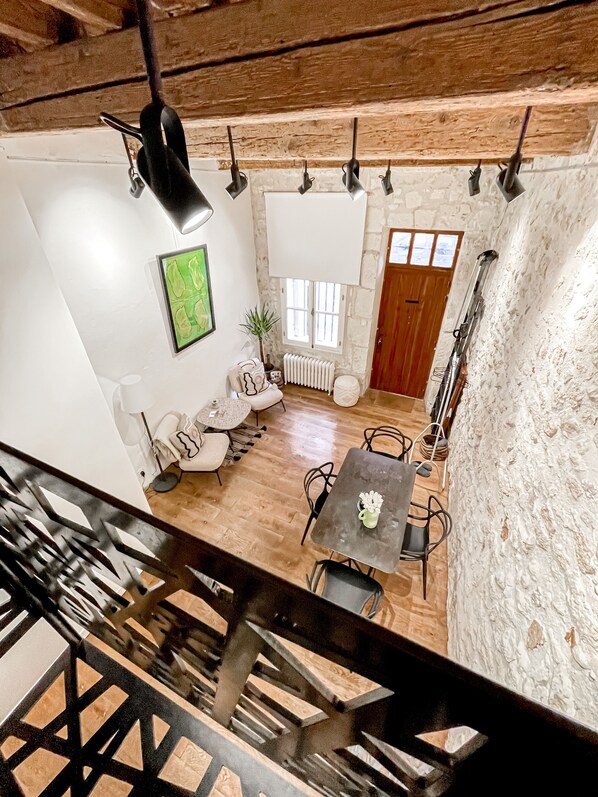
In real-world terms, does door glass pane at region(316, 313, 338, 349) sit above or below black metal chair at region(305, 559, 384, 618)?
above

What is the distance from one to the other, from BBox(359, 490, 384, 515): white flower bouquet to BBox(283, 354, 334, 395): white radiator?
293 cm

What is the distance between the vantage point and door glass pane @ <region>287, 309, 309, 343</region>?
17.5 feet

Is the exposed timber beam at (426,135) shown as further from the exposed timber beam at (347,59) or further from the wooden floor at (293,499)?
the wooden floor at (293,499)

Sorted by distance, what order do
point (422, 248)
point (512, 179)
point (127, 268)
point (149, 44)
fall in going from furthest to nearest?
1. point (422, 248)
2. point (127, 268)
3. point (512, 179)
4. point (149, 44)

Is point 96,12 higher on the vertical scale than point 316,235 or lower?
higher

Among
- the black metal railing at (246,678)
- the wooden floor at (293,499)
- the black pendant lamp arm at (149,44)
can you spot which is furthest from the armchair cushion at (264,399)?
the black pendant lamp arm at (149,44)

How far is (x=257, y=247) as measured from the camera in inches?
199

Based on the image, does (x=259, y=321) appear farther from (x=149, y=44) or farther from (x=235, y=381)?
(x=149, y=44)

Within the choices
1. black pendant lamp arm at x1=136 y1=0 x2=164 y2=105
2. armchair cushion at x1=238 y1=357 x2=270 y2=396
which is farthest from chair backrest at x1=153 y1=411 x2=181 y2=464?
black pendant lamp arm at x1=136 y1=0 x2=164 y2=105

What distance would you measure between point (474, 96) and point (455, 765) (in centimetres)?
168

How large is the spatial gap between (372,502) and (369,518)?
0.40 ft

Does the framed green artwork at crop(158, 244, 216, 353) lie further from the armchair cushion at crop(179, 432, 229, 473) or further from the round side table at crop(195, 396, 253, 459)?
the armchair cushion at crop(179, 432, 229, 473)

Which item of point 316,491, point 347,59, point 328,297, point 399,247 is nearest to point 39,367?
point 347,59

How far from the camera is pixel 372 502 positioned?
2584 mm
